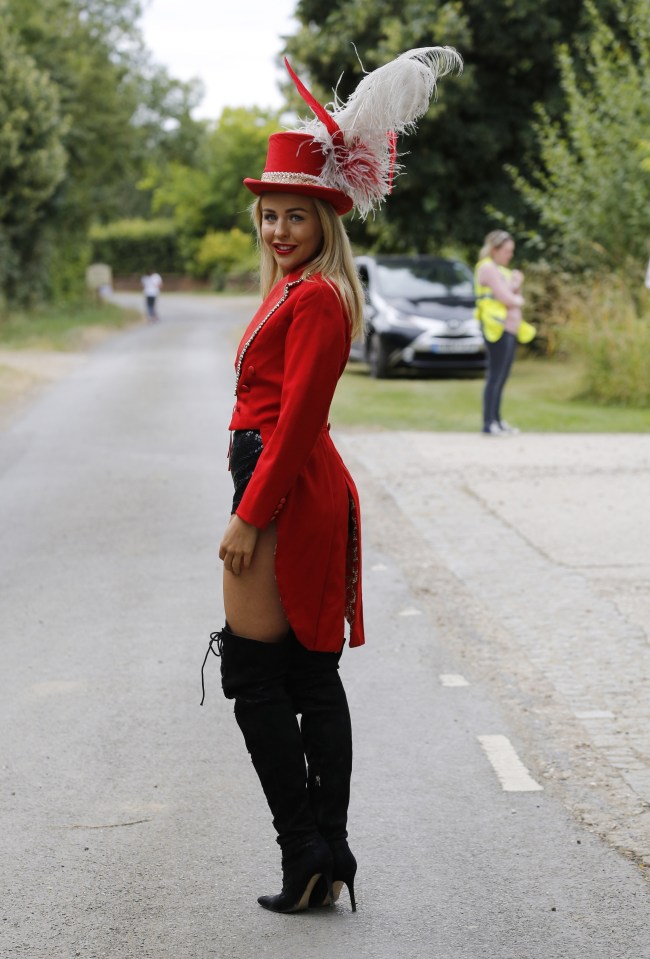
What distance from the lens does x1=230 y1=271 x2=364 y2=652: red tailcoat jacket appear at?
3.22 m

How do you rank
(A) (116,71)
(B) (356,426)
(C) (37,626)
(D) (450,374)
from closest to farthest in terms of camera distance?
(C) (37,626), (B) (356,426), (D) (450,374), (A) (116,71)

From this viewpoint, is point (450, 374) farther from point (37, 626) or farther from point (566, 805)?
point (566, 805)

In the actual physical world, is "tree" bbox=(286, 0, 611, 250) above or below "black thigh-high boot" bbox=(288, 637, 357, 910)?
above

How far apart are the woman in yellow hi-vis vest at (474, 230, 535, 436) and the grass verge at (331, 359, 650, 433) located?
0.74 meters

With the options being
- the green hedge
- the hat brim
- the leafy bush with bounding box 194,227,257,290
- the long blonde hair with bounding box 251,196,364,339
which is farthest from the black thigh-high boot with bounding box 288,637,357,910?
the green hedge

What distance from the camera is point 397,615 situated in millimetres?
6707

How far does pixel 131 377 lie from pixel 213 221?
5766 cm

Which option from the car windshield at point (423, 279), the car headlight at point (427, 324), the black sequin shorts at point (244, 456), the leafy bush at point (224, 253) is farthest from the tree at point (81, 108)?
the black sequin shorts at point (244, 456)

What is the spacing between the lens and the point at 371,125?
11.4 feet

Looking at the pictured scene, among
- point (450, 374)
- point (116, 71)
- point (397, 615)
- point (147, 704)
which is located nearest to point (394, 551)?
point (397, 615)

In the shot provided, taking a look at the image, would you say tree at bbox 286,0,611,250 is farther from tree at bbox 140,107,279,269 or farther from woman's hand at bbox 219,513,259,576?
tree at bbox 140,107,279,269

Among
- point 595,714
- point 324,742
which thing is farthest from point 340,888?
point 595,714

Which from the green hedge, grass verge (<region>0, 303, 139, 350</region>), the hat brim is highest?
the hat brim

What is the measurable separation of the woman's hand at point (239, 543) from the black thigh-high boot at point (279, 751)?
22 centimetres
